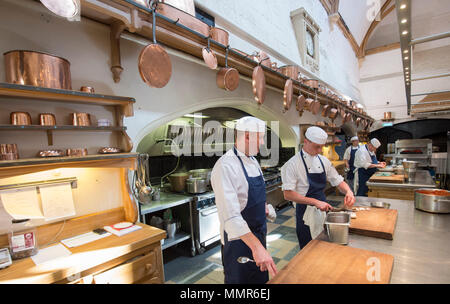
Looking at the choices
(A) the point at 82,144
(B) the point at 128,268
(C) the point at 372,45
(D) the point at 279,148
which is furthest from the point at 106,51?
(C) the point at 372,45

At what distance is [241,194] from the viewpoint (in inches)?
66.9

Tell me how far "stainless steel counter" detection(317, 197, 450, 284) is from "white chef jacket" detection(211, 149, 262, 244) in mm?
603

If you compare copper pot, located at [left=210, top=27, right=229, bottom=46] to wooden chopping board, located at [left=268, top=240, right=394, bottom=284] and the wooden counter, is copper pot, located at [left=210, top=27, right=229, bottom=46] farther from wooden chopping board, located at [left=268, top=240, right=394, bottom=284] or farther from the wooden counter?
wooden chopping board, located at [left=268, top=240, right=394, bottom=284]

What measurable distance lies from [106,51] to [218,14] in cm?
185

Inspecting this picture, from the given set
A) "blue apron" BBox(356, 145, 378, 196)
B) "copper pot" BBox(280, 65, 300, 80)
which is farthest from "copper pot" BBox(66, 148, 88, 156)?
"blue apron" BBox(356, 145, 378, 196)

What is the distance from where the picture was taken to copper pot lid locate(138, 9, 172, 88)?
1747 millimetres

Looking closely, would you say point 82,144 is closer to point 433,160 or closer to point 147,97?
point 147,97

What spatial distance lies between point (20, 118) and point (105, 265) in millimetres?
1141

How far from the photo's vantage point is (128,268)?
169 cm

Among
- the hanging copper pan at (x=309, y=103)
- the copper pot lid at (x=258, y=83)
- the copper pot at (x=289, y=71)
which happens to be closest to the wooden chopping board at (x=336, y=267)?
the copper pot lid at (x=258, y=83)

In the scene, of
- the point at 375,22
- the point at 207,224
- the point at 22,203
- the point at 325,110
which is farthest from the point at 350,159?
the point at 375,22

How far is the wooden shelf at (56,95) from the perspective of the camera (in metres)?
1.38

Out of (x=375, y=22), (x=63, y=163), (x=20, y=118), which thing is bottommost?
(x=63, y=163)

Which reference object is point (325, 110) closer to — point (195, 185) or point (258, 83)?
point (258, 83)
